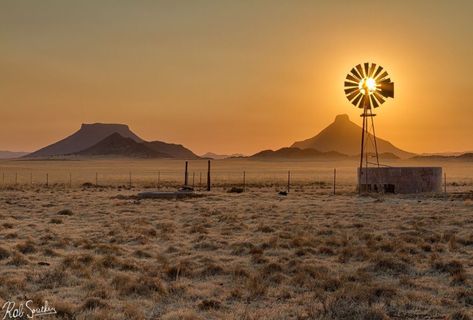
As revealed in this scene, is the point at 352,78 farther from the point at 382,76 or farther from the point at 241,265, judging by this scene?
the point at 241,265

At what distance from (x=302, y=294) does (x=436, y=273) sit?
379cm

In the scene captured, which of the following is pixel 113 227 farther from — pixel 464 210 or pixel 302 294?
pixel 464 210

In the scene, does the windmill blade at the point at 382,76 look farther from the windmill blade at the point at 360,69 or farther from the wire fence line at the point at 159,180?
the wire fence line at the point at 159,180

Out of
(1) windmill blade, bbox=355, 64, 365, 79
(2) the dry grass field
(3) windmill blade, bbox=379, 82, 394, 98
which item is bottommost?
(2) the dry grass field

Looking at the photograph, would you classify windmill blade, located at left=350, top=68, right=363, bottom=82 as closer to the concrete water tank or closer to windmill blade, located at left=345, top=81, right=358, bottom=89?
windmill blade, located at left=345, top=81, right=358, bottom=89

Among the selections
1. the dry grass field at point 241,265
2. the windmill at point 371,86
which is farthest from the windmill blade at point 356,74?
the dry grass field at point 241,265

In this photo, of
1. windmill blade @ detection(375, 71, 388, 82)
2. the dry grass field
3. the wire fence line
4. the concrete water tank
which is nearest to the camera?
the dry grass field

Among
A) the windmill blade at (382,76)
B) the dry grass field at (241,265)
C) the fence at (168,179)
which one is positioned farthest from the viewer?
the fence at (168,179)

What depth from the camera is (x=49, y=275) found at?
11.5 metres

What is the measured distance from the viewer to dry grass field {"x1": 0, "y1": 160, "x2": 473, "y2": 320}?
9375 millimetres

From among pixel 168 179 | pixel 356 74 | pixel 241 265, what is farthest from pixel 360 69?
pixel 168 179

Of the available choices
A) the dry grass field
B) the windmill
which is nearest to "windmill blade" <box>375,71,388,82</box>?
the windmill

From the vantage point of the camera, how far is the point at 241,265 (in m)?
13.0

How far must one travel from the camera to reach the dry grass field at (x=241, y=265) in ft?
30.8
